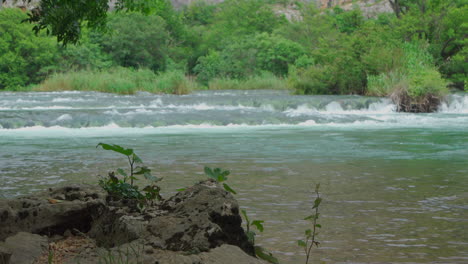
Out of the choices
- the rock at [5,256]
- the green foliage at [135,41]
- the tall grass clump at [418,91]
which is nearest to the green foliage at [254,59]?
the green foliage at [135,41]

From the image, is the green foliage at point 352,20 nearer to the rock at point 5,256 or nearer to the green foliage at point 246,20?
the green foliage at point 246,20

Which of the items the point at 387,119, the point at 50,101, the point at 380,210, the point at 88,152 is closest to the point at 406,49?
the point at 387,119

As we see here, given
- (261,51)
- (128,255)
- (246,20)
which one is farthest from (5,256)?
(246,20)

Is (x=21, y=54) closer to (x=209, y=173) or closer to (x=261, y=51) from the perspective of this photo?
(x=261, y=51)

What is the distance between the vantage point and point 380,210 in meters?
5.88

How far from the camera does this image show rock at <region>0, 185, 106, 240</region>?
362 cm

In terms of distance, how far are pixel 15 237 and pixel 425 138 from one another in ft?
39.1

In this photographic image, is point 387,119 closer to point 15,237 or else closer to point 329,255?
point 329,255

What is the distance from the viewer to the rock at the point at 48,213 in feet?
11.9

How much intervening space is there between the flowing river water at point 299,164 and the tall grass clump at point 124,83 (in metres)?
10.3

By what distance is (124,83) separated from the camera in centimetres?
3200

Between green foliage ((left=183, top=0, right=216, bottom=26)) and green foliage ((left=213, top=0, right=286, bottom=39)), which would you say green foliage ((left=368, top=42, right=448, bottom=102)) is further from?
green foliage ((left=183, top=0, right=216, bottom=26))

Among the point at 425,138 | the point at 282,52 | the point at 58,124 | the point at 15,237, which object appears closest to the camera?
the point at 15,237

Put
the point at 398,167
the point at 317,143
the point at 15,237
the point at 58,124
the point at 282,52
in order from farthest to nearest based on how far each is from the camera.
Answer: the point at 282,52 < the point at 58,124 < the point at 317,143 < the point at 398,167 < the point at 15,237
